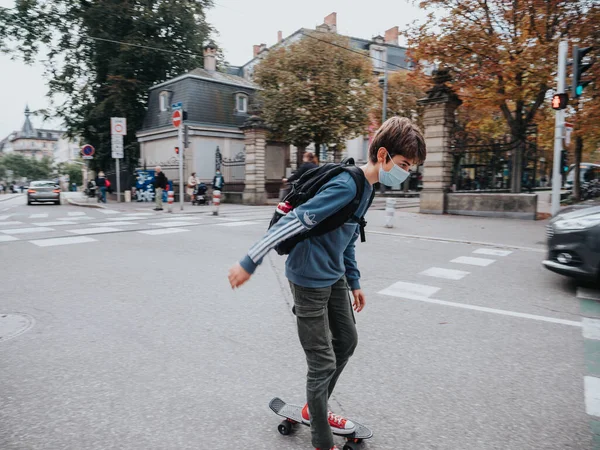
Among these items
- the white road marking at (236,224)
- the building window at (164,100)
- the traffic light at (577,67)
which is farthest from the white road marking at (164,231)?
the building window at (164,100)

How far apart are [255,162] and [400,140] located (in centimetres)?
2228

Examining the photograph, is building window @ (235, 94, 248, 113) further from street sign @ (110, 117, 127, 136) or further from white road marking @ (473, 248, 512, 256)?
white road marking @ (473, 248, 512, 256)

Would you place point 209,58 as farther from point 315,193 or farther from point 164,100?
point 315,193

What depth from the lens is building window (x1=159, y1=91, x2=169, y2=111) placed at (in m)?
29.4

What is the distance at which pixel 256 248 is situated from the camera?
83.4 inches

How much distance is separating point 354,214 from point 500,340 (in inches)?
102

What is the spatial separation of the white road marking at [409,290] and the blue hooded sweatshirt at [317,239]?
3.44 m

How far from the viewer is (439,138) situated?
16.6m

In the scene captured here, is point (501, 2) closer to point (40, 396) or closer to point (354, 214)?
point (354, 214)

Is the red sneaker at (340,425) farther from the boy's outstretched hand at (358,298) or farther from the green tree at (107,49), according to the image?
the green tree at (107,49)

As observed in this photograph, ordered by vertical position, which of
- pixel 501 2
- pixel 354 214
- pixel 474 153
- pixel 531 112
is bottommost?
pixel 354 214

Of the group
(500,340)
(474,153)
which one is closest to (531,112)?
(474,153)

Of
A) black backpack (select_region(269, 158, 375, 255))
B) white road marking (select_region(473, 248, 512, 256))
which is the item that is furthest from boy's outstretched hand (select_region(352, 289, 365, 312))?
white road marking (select_region(473, 248, 512, 256))

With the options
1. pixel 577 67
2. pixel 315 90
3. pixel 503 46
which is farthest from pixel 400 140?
pixel 315 90
